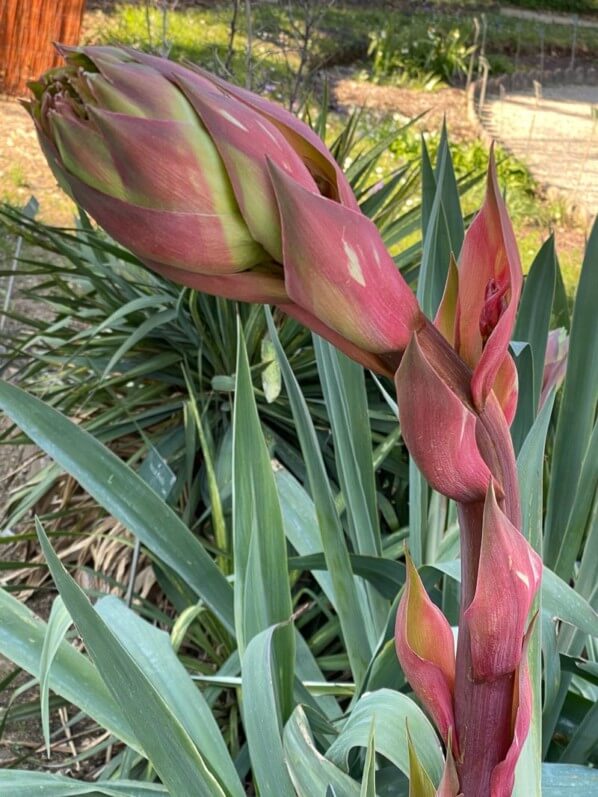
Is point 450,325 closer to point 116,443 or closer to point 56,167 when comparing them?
point 56,167

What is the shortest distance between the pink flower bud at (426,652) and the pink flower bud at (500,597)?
0.04m

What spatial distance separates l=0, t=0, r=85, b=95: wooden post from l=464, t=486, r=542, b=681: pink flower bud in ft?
17.2

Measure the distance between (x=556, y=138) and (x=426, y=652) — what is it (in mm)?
6753

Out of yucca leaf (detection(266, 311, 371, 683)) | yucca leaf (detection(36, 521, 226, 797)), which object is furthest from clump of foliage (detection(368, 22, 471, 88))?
yucca leaf (detection(36, 521, 226, 797))

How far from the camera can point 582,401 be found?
934 mm

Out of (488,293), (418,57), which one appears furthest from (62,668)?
(418,57)

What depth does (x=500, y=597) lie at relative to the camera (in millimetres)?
380

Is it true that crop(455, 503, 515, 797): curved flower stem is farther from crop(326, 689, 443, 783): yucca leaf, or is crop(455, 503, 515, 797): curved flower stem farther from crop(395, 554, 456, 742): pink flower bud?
crop(326, 689, 443, 783): yucca leaf

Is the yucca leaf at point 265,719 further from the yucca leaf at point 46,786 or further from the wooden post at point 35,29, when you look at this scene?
the wooden post at point 35,29

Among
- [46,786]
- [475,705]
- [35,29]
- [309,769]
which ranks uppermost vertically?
[35,29]

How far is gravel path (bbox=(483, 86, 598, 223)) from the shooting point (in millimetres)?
5142

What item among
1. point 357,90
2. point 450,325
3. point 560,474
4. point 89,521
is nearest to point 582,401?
point 560,474

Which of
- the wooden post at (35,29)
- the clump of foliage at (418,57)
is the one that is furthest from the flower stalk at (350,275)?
the clump of foliage at (418,57)

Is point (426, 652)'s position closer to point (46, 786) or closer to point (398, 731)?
point (398, 731)
